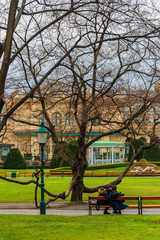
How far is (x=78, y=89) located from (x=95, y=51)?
194 centimetres

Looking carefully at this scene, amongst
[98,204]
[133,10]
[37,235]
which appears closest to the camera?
[37,235]

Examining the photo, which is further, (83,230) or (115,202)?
(115,202)

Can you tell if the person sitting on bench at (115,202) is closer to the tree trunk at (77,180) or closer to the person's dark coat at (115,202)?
the person's dark coat at (115,202)

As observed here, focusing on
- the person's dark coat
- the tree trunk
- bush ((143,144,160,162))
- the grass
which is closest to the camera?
the grass

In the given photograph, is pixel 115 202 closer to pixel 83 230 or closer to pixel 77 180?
pixel 77 180

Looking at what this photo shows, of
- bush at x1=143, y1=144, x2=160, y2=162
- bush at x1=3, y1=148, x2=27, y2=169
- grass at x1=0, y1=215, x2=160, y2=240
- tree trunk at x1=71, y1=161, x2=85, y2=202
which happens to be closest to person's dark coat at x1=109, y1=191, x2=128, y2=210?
grass at x1=0, y1=215, x2=160, y2=240

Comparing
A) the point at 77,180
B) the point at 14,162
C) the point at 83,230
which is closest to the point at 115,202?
the point at 77,180

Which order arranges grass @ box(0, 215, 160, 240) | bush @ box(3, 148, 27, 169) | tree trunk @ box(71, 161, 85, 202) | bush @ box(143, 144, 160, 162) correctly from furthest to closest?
bush @ box(143, 144, 160, 162) → bush @ box(3, 148, 27, 169) → tree trunk @ box(71, 161, 85, 202) → grass @ box(0, 215, 160, 240)

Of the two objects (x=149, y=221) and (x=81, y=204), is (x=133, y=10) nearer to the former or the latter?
(x=149, y=221)

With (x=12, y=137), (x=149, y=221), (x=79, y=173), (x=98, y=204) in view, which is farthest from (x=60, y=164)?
(x=149, y=221)

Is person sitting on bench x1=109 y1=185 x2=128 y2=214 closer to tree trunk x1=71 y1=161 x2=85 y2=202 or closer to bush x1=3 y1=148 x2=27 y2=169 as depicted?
tree trunk x1=71 y1=161 x2=85 y2=202

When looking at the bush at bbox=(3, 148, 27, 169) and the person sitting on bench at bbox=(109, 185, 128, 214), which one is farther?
the bush at bbox=(3, 148, 27, 169)

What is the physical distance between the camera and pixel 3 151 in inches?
2908

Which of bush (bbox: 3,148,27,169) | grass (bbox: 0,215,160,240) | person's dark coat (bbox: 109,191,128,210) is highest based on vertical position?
bush (bbox: 3,148,27,169)
